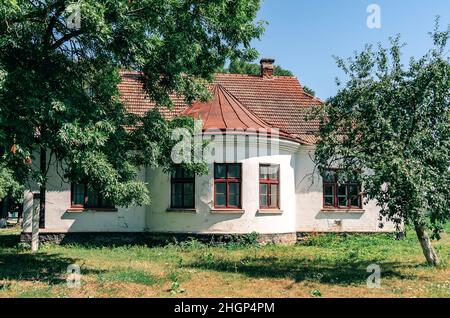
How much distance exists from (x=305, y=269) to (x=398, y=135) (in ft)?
13.1

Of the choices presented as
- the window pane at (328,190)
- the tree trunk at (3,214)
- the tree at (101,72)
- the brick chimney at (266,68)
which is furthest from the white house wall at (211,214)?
the tree trunk at (3,214)

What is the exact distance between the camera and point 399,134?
1084 centimetres

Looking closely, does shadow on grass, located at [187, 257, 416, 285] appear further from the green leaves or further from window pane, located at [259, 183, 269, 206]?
window pane, located at [259, 183, 269, 206]

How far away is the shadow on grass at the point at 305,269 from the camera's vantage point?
10.8 meters

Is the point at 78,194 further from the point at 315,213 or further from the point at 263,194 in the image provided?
the point at 315,213

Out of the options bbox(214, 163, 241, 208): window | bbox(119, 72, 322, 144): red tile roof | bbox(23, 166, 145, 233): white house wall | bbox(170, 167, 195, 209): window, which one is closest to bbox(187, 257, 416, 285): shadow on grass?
bbox(214, 163, 241, 208): window

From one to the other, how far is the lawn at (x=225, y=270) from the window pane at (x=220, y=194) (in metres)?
1.51

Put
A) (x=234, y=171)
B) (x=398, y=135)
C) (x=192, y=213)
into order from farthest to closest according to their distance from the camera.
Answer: (x=234, y=171)
(x=192, y=213)
(x=398, y=135)

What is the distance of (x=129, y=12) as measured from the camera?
11062mm

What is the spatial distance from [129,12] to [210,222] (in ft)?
26.3

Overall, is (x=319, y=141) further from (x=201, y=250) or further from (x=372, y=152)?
(x=201, y=250)

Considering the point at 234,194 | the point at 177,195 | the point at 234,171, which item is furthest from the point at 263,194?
the point at 177,195

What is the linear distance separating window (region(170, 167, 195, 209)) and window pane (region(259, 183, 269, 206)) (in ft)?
A: 7.88

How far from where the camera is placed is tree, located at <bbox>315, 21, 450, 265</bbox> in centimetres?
1002
